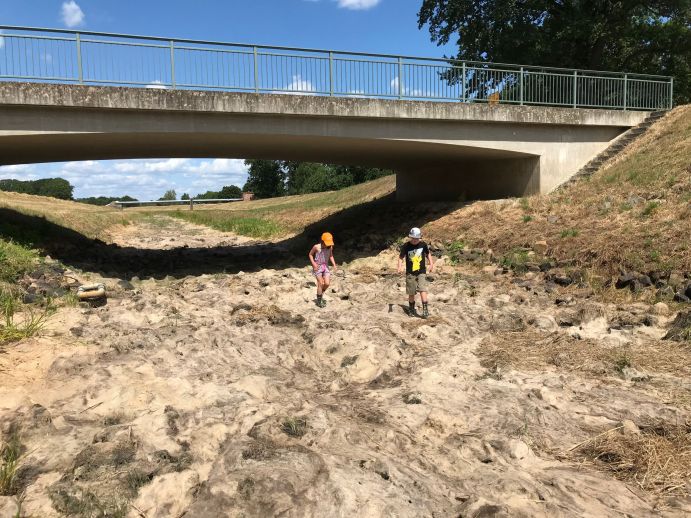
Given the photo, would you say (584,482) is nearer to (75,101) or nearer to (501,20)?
(75,101)

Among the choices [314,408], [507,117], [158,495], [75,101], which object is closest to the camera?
[158,495]

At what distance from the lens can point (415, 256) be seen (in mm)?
8781

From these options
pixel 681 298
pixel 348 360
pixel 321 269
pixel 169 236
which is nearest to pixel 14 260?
pixel 321 269

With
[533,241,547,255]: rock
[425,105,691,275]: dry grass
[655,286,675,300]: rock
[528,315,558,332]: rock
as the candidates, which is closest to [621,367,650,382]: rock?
[528,315,558,332]: rock

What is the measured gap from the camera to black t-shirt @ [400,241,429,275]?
28.9 feet

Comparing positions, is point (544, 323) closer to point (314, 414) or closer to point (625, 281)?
point (625, 281)

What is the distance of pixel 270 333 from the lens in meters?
8.12

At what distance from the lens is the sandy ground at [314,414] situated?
3732 mm

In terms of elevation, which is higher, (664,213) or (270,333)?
(664,213)

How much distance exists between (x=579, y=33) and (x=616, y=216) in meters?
16.3

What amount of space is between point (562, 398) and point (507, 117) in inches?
437

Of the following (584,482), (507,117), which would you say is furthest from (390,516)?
(507,117)

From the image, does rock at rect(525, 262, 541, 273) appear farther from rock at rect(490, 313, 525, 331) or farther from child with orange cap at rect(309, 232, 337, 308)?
child with orange cap at rect(309, 232, 337, 308)

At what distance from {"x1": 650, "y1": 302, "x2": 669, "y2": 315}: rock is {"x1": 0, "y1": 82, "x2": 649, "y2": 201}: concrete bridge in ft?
24.5
